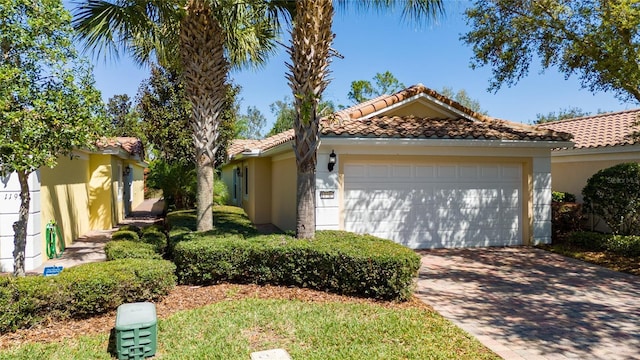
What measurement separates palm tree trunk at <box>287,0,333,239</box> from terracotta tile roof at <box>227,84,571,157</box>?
7.00ft

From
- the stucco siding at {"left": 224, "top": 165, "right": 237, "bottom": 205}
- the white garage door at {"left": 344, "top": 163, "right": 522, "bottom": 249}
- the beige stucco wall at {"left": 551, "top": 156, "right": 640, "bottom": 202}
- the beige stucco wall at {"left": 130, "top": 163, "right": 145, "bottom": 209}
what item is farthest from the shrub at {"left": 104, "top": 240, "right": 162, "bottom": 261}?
the beige stucco wall at {"left": 130, "top": 163, "right": 145, "bottom": 209}

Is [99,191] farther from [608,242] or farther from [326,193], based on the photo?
[608,242]

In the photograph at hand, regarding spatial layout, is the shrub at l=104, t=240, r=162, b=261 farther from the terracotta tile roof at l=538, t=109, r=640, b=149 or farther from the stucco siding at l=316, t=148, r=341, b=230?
the terracotta tile roof at l=538, t=109, r=640, b=149

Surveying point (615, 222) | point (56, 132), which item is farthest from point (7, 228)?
point (615, 222)

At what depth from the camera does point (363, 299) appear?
6.97m

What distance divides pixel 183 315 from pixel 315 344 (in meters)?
2.24

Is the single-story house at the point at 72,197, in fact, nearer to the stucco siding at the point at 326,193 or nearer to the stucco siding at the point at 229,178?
the stucco siding at the point at 326,193

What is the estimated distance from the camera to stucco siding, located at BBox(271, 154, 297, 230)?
1375 cm

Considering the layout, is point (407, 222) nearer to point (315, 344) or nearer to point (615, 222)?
point (615, 222)

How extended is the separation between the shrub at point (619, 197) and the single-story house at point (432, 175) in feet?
4.47

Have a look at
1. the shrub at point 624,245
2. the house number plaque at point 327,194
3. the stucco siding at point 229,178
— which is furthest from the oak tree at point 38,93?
the stucco siding at point 229,178

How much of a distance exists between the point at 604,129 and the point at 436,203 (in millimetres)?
8757

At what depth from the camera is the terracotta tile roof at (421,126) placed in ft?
35.2

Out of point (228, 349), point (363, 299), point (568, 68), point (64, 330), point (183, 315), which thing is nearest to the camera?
point (228, 349)
